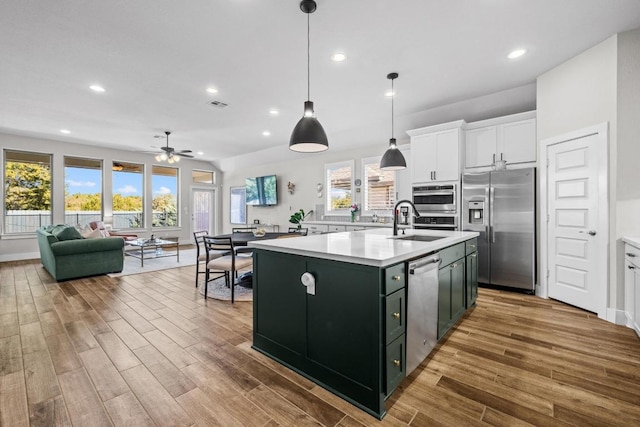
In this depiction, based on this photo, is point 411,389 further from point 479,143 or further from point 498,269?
point 479,143

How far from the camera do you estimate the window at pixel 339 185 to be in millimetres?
6621

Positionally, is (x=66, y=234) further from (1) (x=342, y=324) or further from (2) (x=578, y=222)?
(2) (x=578, y=222)

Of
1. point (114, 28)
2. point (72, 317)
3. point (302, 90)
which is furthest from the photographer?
point (302, 90)

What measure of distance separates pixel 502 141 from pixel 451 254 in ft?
8.94

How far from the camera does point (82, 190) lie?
291 inches

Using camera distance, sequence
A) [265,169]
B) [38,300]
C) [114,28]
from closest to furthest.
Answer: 1. [114,28]
2. [38,300]
3. [265,169]

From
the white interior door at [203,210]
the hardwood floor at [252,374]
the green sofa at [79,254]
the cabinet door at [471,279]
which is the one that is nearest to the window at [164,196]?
the white interior door at [203,210]

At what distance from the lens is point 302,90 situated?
4.04 m

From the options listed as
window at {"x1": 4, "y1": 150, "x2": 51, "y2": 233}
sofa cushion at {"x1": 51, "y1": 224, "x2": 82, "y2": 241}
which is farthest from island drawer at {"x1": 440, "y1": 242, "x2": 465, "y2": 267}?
window at {"x1": 4, "y1": 150, "x2": 51, "y2": 233}

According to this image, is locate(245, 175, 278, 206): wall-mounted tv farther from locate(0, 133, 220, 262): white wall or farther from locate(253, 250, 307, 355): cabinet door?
locate(253, 250, 307, 355): cabinet door

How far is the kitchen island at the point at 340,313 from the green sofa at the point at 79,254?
4.07 meters

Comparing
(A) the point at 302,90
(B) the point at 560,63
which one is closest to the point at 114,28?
(A) the point at 302,90

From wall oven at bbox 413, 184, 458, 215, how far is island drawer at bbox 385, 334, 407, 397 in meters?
3.28

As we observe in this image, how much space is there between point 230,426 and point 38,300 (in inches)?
148
